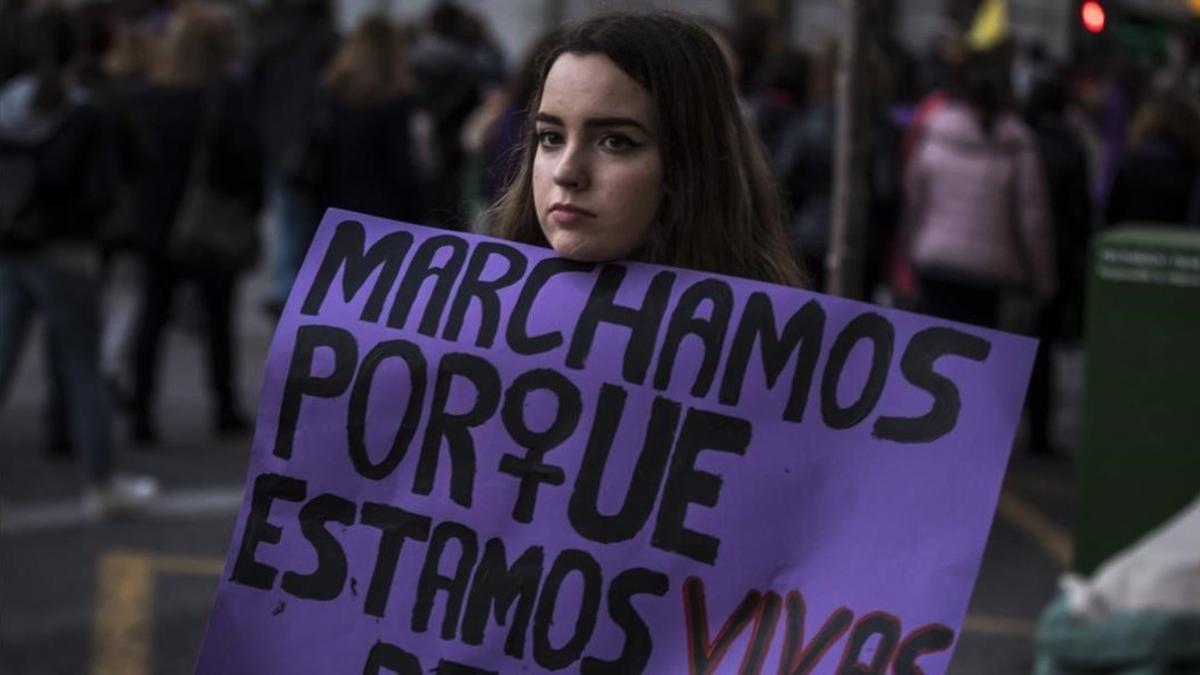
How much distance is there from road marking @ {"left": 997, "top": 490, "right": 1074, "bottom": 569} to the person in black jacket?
328cm

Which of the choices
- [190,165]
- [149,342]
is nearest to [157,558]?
[149,342]

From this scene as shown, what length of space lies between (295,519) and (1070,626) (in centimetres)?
108

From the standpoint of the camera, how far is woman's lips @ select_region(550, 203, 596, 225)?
2639mm

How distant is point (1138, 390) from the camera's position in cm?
583

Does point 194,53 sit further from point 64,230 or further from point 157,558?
point 157,558

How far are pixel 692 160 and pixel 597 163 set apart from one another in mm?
138

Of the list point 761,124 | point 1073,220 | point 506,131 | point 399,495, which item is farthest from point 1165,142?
point 399,495

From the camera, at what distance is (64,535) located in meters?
7.47

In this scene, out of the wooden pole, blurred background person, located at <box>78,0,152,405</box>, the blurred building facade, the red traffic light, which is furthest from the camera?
the blurred building facade

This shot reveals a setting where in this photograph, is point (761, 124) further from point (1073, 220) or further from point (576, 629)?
point (576, 629)

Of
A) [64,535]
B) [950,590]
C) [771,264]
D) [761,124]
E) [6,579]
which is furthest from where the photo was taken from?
[761,124]

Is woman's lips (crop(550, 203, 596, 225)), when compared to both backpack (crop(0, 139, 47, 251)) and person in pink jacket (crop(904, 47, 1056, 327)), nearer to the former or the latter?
backpack (crop(0, 139, 47, 251))

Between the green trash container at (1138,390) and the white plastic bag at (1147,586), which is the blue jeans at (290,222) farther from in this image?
the white plastic bag at (1147,586)

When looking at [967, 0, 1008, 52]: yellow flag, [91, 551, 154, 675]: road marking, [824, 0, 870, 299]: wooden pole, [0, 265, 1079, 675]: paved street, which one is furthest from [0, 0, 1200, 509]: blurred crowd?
[824, 0, 870, 299]: wooden pole
